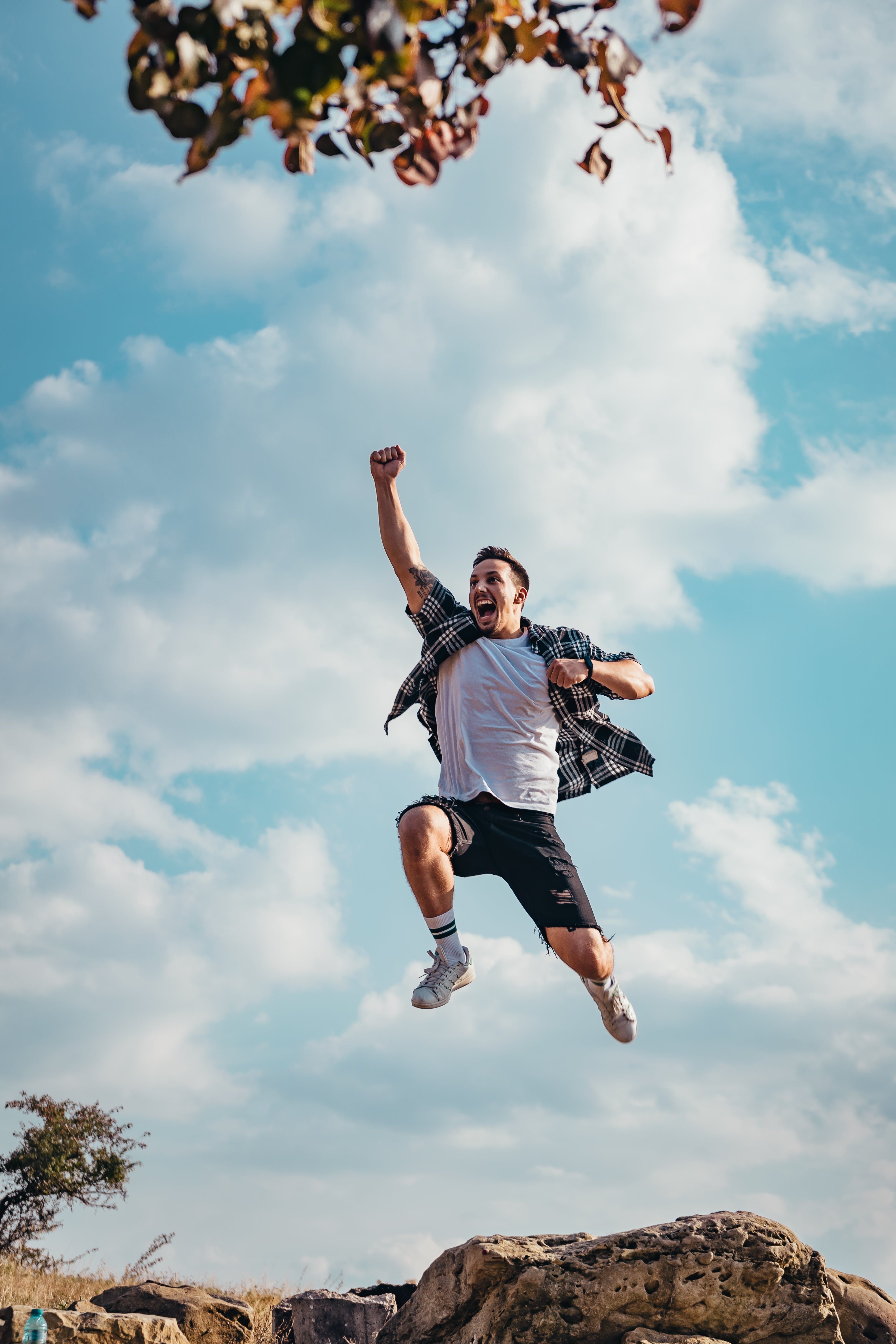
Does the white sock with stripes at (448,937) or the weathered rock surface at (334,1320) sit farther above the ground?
the white sock with stripes at (448,937)

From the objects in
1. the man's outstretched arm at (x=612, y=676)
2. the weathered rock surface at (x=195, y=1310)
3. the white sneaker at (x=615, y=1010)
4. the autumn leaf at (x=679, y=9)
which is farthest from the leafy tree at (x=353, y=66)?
the weathered rock surface at (x=195, y=1310)

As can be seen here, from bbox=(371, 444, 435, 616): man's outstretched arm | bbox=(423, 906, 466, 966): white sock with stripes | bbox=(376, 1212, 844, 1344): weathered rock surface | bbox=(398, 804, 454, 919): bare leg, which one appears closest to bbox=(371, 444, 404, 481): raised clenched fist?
bbox=(371, 444, 435, 616): man's outstretched arm

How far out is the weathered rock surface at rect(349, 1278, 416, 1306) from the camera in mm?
8758

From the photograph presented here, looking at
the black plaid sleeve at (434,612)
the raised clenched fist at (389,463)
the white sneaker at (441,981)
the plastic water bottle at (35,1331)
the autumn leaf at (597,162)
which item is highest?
the raised clenched fist at (389,463)

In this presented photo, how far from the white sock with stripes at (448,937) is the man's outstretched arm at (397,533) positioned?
202 centimetres

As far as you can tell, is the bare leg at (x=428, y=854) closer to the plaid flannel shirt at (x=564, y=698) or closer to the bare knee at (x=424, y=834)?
the bare knee at (x=424, y=834)

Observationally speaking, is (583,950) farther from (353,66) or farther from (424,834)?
(353,66)

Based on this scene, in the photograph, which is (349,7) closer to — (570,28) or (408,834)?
(570,28)

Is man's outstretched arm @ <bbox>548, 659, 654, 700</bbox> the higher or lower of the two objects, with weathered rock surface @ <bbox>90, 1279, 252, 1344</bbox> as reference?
higher

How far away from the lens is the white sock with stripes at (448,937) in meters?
6.53

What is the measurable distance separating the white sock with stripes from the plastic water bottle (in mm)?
3124

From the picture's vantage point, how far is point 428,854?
622 centimetres

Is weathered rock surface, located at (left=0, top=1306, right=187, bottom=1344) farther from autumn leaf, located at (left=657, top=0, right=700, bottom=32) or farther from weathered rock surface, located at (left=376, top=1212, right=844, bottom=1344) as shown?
autumn leaf, located at (left=657, top=0, right=700, bottom=32)

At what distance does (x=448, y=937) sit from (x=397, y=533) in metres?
2.64
